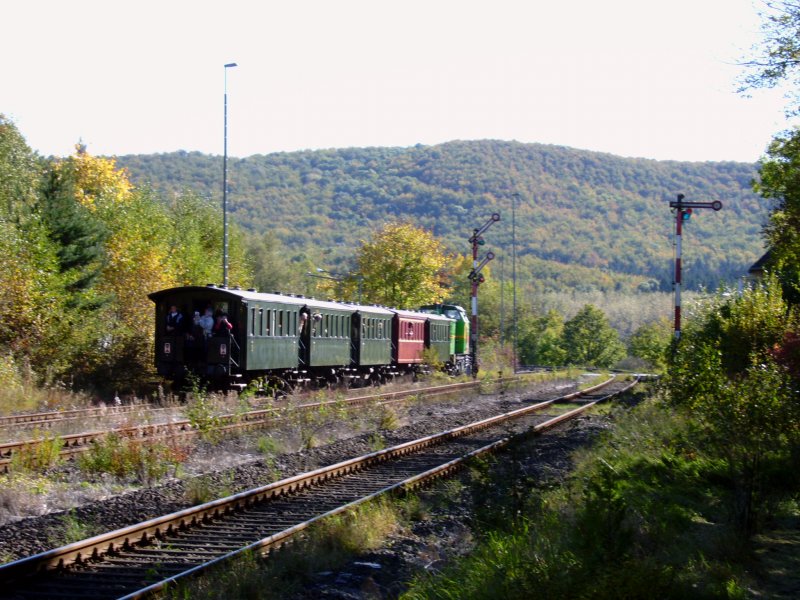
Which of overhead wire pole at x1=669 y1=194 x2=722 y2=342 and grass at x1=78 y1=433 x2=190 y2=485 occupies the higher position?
overhead wire pole at x1=669 y1=194 x2=722 y2=342

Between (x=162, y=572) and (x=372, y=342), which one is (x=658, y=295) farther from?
(x=162, y=572)

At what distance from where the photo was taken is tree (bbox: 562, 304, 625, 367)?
68.6 m

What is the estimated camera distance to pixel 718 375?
1087cm

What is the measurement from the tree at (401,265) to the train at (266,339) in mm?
17141

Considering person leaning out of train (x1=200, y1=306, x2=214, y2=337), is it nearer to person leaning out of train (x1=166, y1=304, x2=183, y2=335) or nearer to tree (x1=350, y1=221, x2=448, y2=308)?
person leaning out of train (x1=166, y1=304, x2=183, y2=335)

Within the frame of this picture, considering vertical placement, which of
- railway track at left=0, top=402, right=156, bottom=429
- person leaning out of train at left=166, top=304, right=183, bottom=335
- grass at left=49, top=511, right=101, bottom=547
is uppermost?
person leaning out of train at left=166, top=304, right=183, bottom=335

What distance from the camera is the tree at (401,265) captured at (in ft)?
174

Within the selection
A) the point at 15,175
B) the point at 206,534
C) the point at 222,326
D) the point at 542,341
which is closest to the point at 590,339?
the point at 542,341

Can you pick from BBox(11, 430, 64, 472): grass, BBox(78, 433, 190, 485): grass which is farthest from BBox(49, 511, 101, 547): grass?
BBox(11, 430, 64, 472): grass

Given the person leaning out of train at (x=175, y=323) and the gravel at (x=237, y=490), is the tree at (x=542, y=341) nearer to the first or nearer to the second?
the person leaning out of train at (x=175, y=323)

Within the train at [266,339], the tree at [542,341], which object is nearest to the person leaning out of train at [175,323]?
the train at [266,339]

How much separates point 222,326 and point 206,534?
44.7ft

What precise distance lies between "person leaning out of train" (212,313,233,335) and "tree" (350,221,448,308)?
1185 inches

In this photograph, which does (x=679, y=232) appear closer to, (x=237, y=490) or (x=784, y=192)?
(x=784, y=192)
